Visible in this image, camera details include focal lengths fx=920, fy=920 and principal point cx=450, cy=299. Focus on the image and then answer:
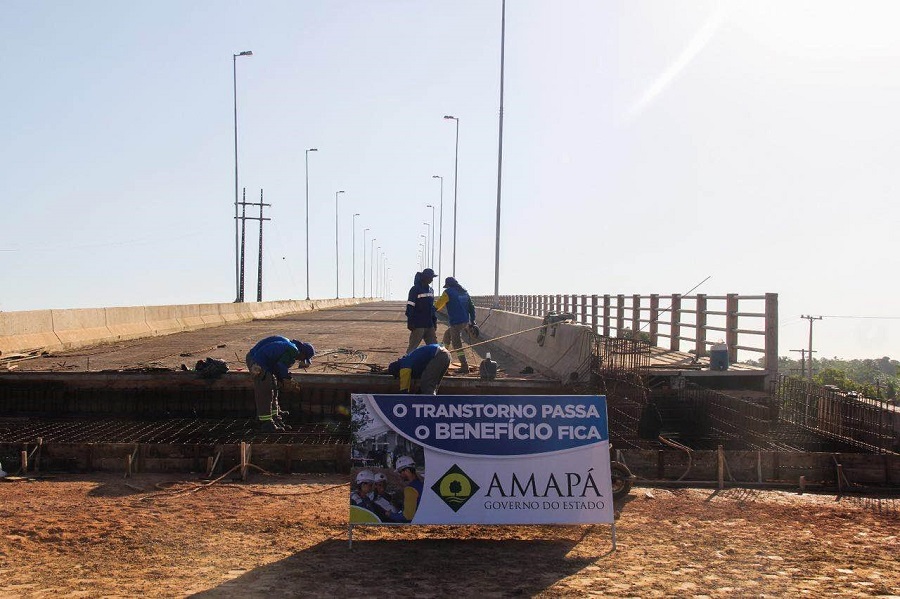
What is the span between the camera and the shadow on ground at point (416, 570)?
629 centimetres

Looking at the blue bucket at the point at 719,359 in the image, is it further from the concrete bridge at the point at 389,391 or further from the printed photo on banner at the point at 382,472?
the printed photo on banner at the point at 382,472

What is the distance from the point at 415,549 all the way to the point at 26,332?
16.1 m

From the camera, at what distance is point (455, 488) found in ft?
25.5

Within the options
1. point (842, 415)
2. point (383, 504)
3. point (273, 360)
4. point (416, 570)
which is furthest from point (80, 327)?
point (416, 570)

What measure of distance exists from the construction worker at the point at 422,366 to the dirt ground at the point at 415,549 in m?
2.29

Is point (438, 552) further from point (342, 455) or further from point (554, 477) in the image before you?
point (342, 455)

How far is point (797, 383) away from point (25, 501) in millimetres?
10740

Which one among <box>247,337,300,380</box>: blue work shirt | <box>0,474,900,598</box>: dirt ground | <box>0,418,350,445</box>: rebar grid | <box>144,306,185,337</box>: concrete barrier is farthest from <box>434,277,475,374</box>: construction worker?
<box>144,306,185,337</box>: concrete barrier

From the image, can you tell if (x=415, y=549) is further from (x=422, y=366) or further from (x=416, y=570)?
(x=422, y=366)

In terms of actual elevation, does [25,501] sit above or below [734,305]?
below

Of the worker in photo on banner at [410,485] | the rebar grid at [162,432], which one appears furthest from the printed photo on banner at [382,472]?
the rebar grid at [162,432]

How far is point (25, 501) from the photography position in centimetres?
920

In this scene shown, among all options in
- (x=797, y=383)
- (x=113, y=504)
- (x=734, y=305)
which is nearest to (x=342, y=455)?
(x=113, y=504)

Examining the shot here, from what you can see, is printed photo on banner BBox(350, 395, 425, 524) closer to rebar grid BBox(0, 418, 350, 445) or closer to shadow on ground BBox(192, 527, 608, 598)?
shadow on ground BBox(192, 527, 608, 598)
